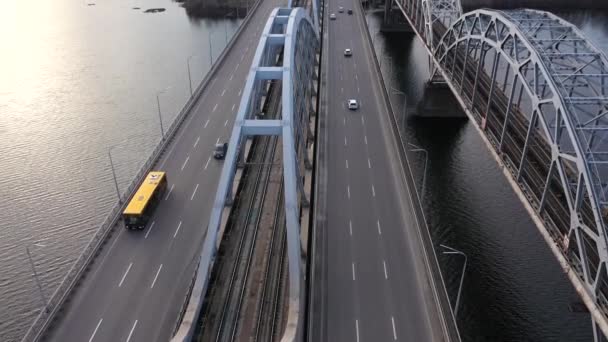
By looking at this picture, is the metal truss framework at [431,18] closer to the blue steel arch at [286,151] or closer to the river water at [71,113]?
the blue steel arch at [286,151]

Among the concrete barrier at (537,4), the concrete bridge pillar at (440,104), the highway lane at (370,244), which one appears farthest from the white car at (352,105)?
the concrete barrier at (537,4)

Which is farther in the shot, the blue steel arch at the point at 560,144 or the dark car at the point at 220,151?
the dark car at the point at 220,151

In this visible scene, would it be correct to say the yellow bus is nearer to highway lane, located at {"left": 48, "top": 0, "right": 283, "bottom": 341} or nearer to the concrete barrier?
highway lane, located at {"left": 48, "top": 0, "right": 283, "bottom": 341}

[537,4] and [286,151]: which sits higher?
[537,4]

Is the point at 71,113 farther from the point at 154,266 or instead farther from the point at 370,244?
the point at 370,244

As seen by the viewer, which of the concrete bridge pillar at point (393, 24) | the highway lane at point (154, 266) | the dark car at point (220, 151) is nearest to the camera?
the highway lane at point (154, 266)

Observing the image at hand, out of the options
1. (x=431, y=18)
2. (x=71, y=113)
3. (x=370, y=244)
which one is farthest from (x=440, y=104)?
(x=71, y=113)

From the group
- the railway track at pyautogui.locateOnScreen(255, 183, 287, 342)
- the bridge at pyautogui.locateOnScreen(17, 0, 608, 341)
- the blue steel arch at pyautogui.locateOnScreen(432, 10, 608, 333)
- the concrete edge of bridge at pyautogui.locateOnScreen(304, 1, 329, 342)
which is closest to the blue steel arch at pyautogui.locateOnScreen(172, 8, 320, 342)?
the bridge at pyautogui.locateOnScreen(17, 0, 608, 341)
